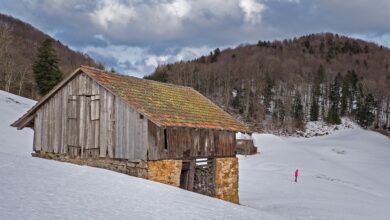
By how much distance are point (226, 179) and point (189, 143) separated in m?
3.84

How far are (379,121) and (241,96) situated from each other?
32.4 metres

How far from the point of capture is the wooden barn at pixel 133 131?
62.2 ft

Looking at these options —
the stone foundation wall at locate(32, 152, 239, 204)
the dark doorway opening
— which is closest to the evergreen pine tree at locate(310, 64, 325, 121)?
the stone foundation wall at locate(32, 152, 239, 204)

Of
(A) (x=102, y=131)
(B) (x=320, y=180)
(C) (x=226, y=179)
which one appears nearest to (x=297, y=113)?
(B) (x=320, y=180)

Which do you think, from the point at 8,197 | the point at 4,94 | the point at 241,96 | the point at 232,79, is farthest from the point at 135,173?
the point at 232,79

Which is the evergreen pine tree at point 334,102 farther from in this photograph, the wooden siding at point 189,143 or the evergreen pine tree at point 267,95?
the wooden siding at point 189,143

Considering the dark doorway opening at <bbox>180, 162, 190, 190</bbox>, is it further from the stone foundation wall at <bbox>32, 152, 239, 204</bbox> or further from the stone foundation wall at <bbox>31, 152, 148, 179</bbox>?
the stone foundation wall at <bbox>31, 152, 148, 179</bbox>

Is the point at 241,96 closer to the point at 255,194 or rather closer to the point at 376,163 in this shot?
the point at 376,163

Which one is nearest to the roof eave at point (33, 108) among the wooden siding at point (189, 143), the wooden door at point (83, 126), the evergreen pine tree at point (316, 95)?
the wooden door at point (83, 126)

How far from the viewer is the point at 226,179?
23.3 m

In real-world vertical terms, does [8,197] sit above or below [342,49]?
below

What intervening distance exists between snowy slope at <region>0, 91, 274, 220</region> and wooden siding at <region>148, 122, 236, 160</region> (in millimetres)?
2246

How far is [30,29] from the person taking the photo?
157500 mm

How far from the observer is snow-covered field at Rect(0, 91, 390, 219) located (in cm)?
1153
